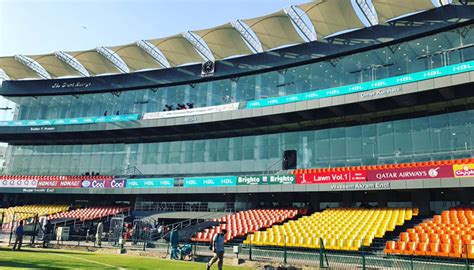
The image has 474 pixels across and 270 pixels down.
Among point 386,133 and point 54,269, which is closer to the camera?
point 54,269

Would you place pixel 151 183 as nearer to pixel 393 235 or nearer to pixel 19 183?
pixel 19 183

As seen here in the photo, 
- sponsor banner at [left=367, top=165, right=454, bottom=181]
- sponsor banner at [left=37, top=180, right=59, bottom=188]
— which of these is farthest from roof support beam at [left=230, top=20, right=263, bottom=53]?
sponsor banner at [left=37, top=180, right=59, bottom=188]

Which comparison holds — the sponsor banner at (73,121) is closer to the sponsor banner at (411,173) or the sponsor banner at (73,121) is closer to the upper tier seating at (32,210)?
the upper tier seating at (32,210)

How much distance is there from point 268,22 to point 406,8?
10.1 metres

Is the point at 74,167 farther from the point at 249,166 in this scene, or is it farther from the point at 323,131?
the point at 323,131

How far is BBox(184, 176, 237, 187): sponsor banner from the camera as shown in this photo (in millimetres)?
29016

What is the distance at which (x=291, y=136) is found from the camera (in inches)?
1245

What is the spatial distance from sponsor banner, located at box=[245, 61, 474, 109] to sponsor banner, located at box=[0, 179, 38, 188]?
23136 mm

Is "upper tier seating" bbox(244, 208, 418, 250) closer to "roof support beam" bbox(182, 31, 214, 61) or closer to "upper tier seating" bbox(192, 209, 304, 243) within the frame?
"upper tier seating" bbox(192, 209, 304, 243)

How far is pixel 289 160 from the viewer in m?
30.8

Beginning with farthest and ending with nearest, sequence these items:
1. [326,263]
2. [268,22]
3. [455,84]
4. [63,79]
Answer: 1. [63,79]
2. [268,22]
3. [455,84]
4. [326,263]

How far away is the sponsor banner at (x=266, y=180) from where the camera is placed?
86.8 feet

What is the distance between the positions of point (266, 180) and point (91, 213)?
55.7 ft

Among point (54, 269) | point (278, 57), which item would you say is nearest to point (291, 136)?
point (278, 57)
